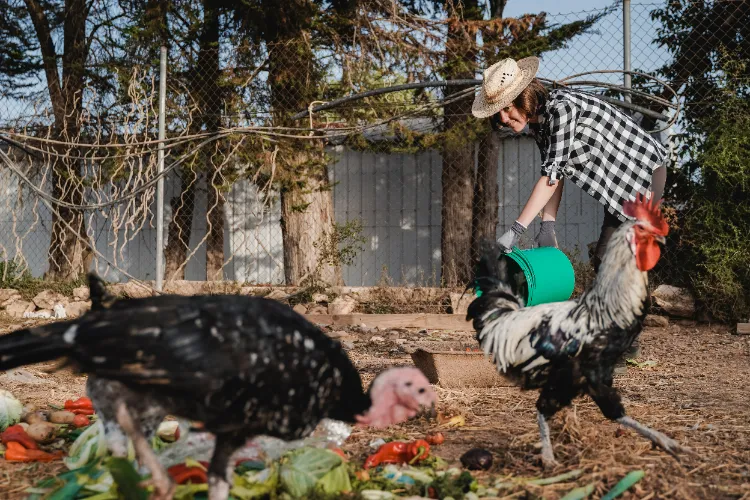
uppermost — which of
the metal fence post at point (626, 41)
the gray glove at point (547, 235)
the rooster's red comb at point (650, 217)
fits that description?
the metal fence post at point (626, 41)

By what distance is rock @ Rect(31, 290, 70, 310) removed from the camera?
30.3ft

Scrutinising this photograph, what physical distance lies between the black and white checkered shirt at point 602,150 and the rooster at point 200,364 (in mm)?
2339

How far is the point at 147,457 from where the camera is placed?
2189mm

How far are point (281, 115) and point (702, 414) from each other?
6.25 m

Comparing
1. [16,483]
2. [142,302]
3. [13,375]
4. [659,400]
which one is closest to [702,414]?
[659,400]

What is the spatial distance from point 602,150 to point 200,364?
2949 mm

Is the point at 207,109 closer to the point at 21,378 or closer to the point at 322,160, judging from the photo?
the point at 322,160

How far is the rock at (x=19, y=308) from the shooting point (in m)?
9.23

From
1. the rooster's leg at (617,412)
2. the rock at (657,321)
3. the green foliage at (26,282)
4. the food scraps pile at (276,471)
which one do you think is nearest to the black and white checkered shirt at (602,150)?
the rooster's leg at (617,412)

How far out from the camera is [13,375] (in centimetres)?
495

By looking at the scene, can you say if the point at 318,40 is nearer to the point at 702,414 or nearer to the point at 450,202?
the point at 450,202

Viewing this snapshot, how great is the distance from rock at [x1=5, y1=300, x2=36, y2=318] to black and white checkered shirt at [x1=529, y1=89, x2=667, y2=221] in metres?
7.71

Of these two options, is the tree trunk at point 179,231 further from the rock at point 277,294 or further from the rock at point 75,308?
the rock at point 277,294

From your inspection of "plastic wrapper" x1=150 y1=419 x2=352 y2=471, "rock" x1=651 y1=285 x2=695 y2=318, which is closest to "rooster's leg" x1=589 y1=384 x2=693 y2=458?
"plastic wrapper" x1=150 y1=419 x2=352 y2=471
